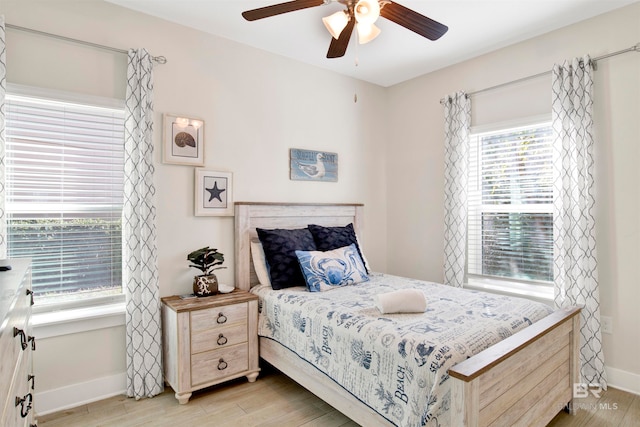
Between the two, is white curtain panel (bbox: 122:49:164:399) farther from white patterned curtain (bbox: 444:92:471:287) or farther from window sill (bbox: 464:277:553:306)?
window sill (bbox: 464:277:553:306)

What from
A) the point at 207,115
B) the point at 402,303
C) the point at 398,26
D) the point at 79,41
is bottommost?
the point at 402,303

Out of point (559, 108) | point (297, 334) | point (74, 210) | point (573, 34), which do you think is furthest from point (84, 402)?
point (573, 34)

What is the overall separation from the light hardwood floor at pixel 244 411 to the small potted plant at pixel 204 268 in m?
0.71

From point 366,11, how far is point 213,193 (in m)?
1.75

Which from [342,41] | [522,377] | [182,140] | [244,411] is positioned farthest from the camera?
[182,140]

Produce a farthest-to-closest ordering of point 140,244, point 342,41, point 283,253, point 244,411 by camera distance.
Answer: point 283,253 → point 140,244 → point 244,411 → point 342,41

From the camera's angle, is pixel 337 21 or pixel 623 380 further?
pixel 623 380

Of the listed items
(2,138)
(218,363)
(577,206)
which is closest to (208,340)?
(218,363)

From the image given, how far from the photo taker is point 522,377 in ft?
5.86

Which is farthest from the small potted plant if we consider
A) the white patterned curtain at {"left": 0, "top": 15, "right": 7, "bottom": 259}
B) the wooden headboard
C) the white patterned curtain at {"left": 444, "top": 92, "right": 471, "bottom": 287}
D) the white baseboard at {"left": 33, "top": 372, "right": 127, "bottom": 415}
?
the white patterned curtain at {"left": 444, "top": 92, "right": 471, "bottom": 287}

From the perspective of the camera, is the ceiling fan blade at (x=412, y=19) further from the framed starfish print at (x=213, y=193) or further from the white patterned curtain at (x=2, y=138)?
the white patterned curtain at (x=2, y=138)

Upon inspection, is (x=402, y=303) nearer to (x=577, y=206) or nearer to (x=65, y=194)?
(x=577, y=206)

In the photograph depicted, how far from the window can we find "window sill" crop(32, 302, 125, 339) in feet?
0.29

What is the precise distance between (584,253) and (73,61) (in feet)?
12.4
